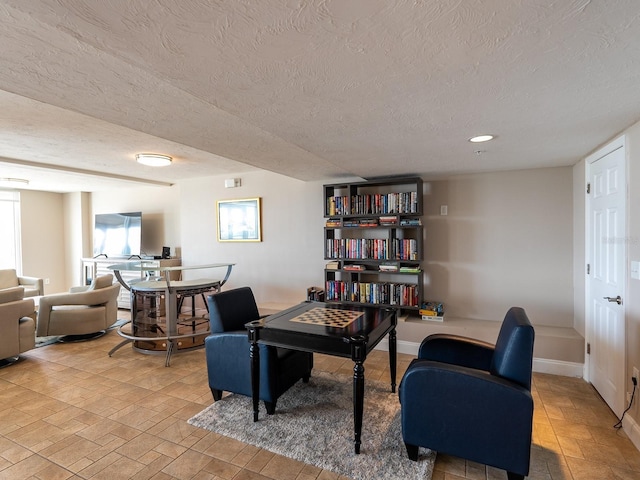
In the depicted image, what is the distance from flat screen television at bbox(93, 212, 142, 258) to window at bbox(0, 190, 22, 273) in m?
1.44

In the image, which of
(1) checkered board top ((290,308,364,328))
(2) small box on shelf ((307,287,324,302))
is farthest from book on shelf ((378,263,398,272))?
(1) checkered board top ((290,308,364,328))

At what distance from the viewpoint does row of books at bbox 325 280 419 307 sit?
3.84m

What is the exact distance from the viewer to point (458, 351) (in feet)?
7.84

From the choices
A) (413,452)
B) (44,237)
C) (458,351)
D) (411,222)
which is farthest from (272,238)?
(44,237)

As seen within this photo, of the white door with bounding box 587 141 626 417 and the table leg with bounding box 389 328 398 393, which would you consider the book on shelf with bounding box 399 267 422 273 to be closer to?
the table leg with bounding box 389 328 398 393

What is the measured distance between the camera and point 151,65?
1.30 meters

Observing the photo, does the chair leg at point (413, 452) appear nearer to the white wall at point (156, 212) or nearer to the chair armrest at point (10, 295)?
the chair armrest at point (10, 295)

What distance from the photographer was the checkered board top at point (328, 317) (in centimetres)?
246

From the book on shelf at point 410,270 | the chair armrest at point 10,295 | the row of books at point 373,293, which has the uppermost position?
the book on shelf at point 410,270

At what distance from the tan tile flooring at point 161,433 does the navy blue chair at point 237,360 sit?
34cm

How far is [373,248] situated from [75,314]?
12.8 ft

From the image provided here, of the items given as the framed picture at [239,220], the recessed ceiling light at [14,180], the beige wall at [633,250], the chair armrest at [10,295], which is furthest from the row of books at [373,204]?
the recessed ceiling light at [14,180]

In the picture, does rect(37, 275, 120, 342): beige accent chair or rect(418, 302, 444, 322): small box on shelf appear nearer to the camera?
rect(418, 302, 444, 322): small box on shelf

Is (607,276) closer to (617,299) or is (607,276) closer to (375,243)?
(617,299)
